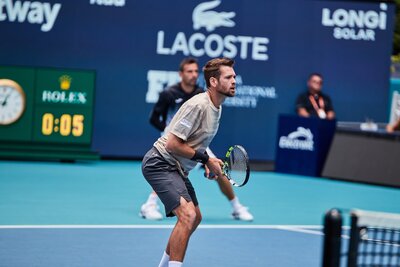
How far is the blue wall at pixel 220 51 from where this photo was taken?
53.6 feet

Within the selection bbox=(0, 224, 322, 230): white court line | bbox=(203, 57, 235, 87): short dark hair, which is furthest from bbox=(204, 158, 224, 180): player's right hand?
bbox=(0, 224, 322, 230): white court line

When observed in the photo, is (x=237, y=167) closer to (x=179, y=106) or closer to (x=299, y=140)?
(x=179, y=106)

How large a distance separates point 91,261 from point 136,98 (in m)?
8.43

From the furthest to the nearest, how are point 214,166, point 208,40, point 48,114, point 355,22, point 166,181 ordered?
point 355,22
point 208,40
point 48,114
point 166,181
point 214,166

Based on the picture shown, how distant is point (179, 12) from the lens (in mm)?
16938

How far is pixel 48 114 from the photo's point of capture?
1598cm

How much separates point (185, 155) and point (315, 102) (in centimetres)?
1001

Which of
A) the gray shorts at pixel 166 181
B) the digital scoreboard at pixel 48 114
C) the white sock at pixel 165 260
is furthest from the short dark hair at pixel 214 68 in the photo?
the digital scoreboard at pixel 48 114

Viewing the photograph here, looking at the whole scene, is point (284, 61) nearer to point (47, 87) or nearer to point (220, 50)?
point (220, 50)

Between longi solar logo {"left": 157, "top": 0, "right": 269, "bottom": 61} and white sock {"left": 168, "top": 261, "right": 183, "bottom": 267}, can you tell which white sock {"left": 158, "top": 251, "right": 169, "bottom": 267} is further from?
longi solar logo {"left": 157, "top": 0, "right": 269, "bottom": 61}

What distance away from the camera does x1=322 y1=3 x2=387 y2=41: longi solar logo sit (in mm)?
17672

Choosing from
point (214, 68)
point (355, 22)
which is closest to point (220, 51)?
point (355, 22)

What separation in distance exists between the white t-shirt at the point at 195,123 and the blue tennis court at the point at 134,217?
158cm

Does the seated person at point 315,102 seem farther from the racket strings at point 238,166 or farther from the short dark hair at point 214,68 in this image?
the racket strings at point 238,166
